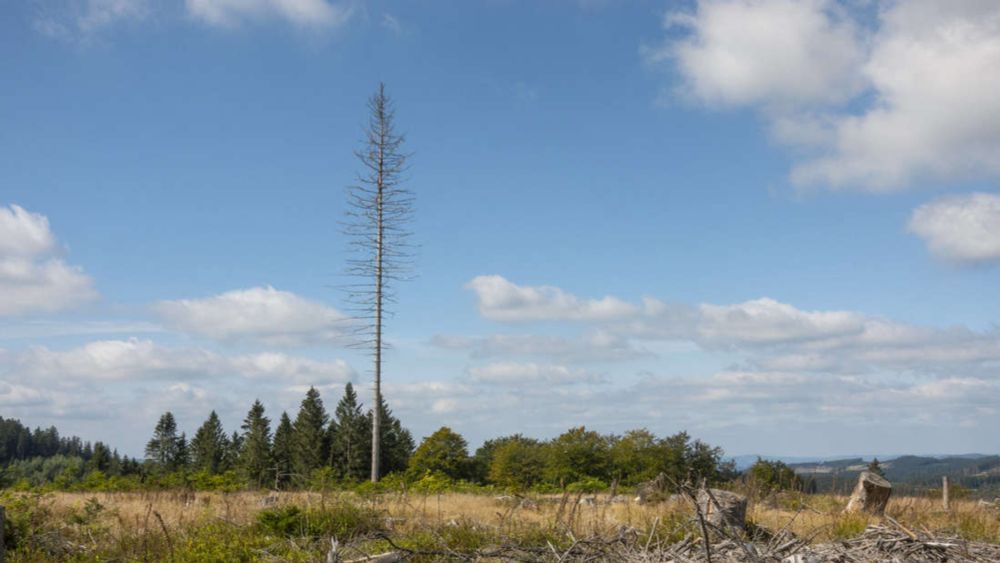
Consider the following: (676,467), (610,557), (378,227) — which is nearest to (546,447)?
(676,467)

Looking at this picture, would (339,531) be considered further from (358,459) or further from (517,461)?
(358,459)

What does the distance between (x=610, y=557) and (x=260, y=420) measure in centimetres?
4864

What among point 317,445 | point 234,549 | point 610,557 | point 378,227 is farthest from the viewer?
point 317,445

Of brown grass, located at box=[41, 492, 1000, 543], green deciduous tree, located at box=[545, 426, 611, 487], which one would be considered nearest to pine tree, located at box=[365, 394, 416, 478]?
green deciduous tree, located at box=[545, 426, 611, 487]

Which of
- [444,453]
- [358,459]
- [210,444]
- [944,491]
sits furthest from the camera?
[210,444]

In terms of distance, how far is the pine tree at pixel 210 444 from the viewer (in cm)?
5428

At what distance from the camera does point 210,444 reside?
5653cm

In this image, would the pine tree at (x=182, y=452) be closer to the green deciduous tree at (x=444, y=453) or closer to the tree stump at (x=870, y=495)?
the green deciduous tree at (x=444, y=453)

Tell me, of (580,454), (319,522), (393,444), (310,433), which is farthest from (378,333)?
(310,433)

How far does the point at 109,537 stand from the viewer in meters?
9.15

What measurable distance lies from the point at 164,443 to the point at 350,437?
23840 mm

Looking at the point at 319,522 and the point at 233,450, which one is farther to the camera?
the point at 233,450

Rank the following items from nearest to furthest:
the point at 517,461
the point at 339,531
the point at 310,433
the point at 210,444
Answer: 1. the point at 339,531
2. the point at 517,461
3. the point at 310,433
4. the point at 210,444

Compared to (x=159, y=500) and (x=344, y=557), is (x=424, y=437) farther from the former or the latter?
(x=344, y=557)
